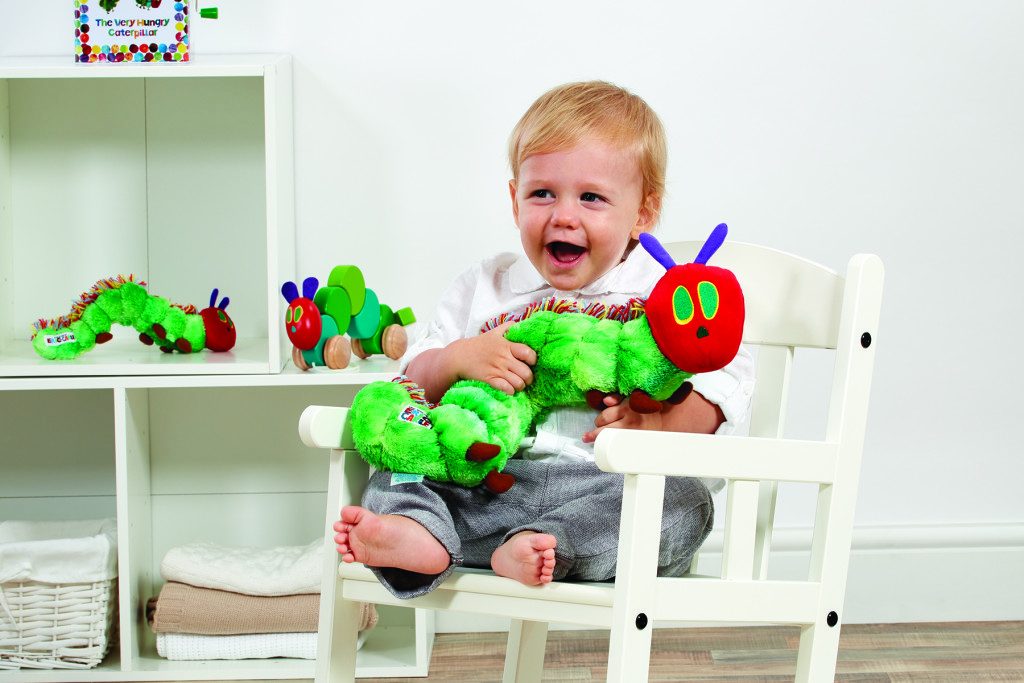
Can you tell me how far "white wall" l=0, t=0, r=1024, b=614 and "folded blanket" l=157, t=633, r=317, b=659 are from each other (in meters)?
0.50

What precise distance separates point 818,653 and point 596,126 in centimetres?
49

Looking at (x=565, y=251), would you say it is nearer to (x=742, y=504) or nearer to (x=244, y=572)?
(x=742, y=504)

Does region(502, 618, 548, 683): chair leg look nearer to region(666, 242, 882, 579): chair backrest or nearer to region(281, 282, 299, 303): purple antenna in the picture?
region(666, 242, 882, 579): chair backrest

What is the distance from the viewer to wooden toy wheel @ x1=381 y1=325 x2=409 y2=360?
4.45 ft

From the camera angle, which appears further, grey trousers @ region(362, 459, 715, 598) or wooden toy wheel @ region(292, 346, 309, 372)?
wooden toy wheel @ region(292, 346, 309, 372)

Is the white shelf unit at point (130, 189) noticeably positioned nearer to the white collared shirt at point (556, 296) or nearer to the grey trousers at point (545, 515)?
the white collared shirt at point (556, 296)

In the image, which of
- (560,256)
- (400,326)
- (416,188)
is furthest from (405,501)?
(416,188)

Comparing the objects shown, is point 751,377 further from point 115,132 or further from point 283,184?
point 115,132

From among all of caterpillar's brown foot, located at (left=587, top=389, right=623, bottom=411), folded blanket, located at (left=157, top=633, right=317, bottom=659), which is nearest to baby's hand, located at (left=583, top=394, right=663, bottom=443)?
caterpillar's brown foot, located at (left=587, top=389, right=623, bottom=411)

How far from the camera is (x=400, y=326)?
54.1 inches

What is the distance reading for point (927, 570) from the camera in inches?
59.5

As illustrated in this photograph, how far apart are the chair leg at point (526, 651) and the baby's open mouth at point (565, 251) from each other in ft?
1.31

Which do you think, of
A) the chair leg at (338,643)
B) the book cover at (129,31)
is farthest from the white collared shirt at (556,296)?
the book cover at (129,31)

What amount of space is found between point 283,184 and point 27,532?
0.61 meters
